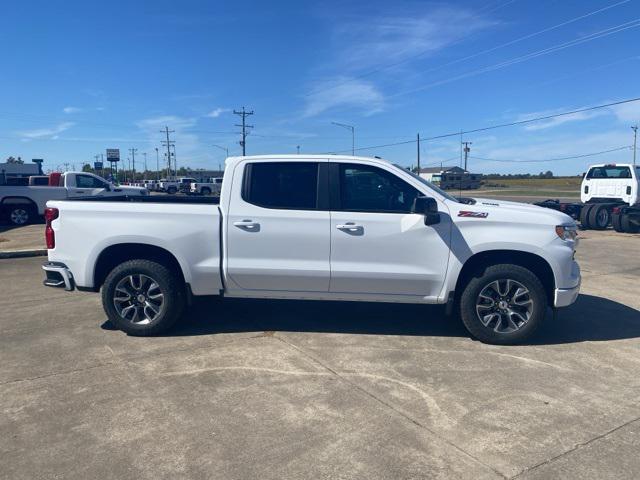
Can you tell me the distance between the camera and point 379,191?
214 inches

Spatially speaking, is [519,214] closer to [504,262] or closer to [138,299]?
[504,262]

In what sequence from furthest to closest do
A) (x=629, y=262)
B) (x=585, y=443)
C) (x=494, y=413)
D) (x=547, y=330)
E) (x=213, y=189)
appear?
1. (x=213, y=189)
2. (x=629, y=262)
3. (x=547, y=330)
4. (x=494, y=413)
5. (x=585, y=443)

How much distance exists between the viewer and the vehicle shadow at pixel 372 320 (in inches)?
230

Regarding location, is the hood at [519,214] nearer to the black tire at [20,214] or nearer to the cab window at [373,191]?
the cab window at [373,191]

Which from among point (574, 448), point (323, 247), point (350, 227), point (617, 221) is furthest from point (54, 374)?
point (617, 221)

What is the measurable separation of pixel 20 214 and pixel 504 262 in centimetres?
1727

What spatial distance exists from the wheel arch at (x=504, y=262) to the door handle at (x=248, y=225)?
218cm

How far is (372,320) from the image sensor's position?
20.6ft

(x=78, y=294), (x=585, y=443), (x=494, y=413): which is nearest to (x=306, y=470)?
(x=494, y=413)

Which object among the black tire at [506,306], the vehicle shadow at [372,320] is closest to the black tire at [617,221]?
the vehicle shadow at [372,320]

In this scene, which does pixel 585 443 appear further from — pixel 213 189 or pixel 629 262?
pixel 213 189

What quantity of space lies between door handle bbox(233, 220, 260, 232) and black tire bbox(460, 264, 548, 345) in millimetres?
2266

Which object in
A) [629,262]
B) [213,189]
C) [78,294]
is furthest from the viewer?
[213,189]

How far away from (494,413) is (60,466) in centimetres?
299
